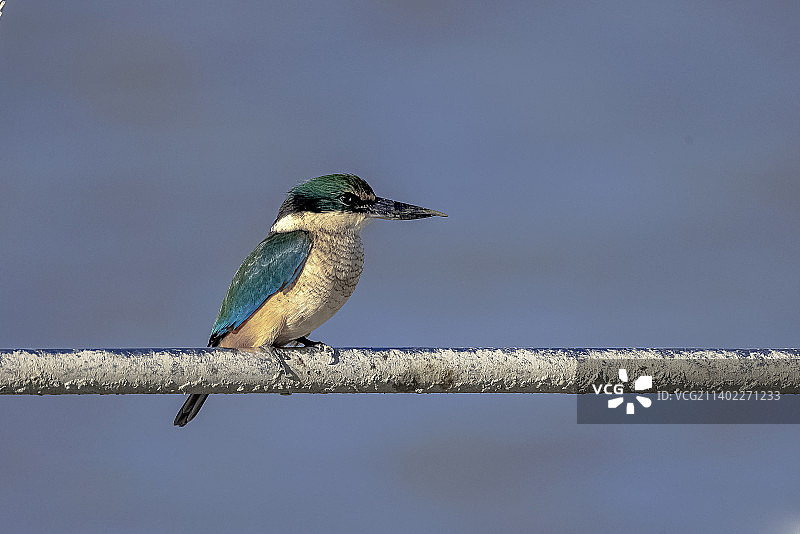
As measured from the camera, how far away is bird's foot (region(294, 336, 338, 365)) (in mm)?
2613

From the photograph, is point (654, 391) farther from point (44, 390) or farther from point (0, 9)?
point (0, 9)

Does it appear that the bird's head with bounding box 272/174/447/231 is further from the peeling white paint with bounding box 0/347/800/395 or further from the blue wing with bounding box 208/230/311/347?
the peeling white paint with bounding box 0/347/800/395

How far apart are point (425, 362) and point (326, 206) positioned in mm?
1071

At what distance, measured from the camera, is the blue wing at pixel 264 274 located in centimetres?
327

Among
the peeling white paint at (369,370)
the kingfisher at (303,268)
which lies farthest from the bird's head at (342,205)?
the peeling white paint at (369,370)

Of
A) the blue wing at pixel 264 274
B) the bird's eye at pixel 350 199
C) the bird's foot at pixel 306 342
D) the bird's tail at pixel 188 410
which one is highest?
the bird's eye at pixel 350 199

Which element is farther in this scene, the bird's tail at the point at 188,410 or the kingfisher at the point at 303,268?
the bird's tail at the point at 188,410

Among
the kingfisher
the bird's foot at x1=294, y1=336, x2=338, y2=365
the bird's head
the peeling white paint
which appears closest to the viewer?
the peeling white paint

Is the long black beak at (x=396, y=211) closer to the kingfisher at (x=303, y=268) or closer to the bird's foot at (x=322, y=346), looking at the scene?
the kingfisher at (x=303, y=268)

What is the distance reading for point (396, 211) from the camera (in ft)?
11.0

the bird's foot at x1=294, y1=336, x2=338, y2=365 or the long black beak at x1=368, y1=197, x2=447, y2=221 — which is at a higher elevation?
the long black beak at x1=368, y1=197, x2=447, y2=221

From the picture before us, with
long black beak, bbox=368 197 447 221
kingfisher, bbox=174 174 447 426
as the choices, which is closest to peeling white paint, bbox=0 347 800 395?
kingfisher, bbox=174 174 447 426

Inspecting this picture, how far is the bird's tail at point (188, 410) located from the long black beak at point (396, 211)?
0.91 metres

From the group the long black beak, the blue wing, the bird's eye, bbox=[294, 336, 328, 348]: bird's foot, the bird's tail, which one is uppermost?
the bird's eye
